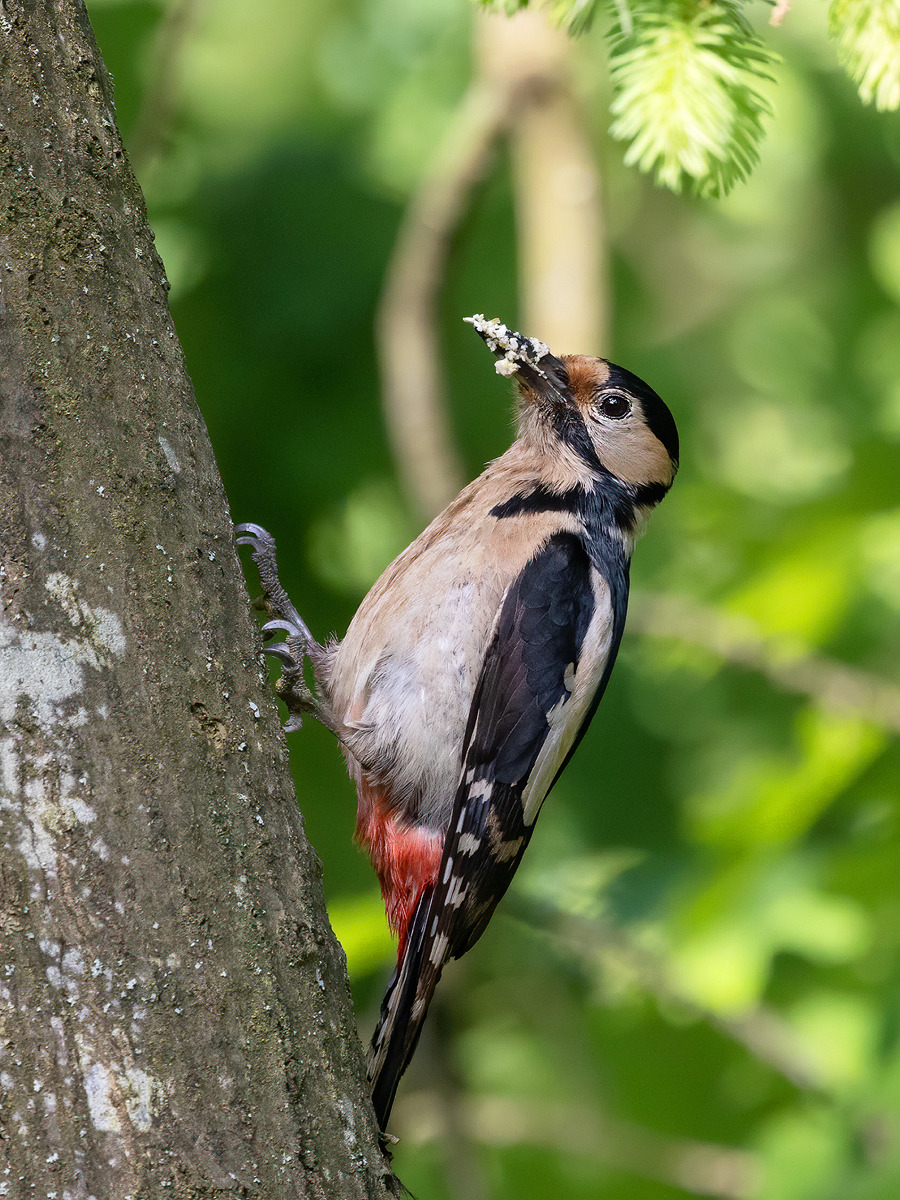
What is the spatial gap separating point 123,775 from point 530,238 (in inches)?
146

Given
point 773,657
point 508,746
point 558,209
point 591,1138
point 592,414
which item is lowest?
point 591,1138

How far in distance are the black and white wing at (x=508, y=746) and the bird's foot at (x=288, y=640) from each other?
17.0 inches

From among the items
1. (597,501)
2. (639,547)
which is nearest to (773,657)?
(639,547)

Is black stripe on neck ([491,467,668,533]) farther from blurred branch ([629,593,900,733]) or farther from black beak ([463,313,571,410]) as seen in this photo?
blurred branch ([629,593,900,733])

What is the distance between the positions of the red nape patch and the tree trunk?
1.18 m

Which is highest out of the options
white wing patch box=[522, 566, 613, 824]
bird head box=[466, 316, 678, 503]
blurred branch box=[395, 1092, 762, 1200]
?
bird head box=[466, 316, 678, 503]

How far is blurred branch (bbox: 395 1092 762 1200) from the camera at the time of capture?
4.56 metres

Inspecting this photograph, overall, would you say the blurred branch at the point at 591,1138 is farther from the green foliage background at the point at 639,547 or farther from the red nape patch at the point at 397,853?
the red nape patch at the point at 397,853

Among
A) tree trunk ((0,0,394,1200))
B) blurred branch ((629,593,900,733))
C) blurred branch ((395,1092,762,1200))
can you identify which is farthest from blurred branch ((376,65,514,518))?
tree trunk ((0,0,394,1200))

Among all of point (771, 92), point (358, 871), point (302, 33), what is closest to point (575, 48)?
point (771, 92)

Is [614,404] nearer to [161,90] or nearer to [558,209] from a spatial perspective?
[558,209]

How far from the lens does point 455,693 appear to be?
119 inches

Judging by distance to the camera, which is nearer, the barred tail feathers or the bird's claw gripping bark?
the barred tail feathers

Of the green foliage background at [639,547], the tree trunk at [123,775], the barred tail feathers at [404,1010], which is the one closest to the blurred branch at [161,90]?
the green foliage background at [639,547]
